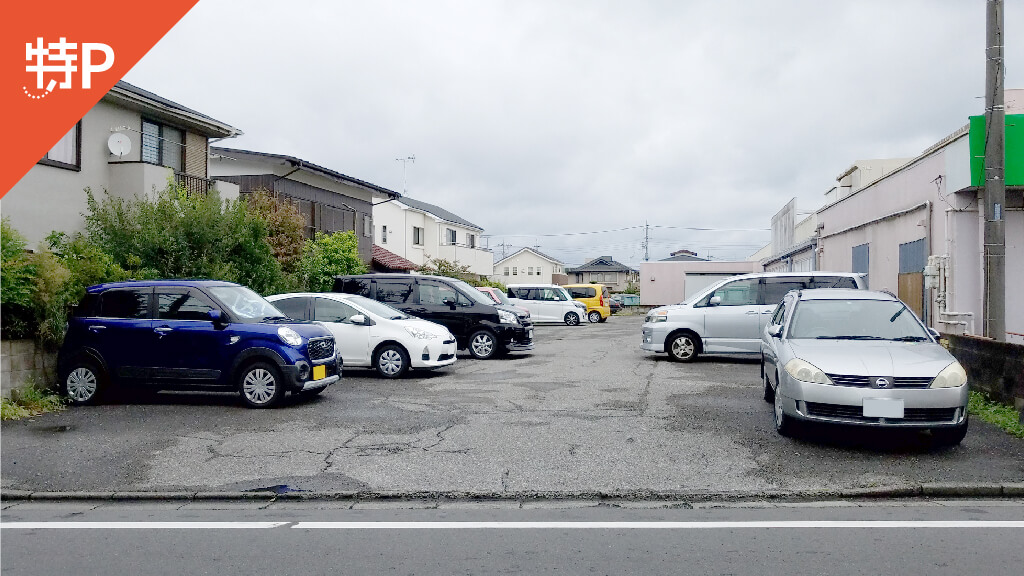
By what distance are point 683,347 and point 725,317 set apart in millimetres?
1037

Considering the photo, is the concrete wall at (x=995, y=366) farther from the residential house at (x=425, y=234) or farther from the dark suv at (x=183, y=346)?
the residential house at (x=425, y=234)

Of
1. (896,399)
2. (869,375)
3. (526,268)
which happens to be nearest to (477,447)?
(869,375)

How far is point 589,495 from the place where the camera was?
6.22 metres

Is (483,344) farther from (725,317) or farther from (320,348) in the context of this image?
(320,348)

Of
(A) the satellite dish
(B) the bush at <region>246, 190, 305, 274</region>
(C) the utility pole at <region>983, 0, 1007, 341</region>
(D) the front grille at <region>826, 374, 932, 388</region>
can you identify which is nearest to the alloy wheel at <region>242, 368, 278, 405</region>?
(D) the front grille at <region>826, 374, 932, 388</region>

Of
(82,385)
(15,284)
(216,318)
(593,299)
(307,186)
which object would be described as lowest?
(82,385)

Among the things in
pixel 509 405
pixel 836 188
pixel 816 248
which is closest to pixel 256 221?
pixel 509 405

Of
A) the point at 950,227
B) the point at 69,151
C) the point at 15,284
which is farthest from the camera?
the point at 69,151

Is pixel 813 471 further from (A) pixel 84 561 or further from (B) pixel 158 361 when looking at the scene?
(B) pixel 158 361

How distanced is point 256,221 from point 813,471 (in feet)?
36.0

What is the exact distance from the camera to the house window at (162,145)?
17125 mm

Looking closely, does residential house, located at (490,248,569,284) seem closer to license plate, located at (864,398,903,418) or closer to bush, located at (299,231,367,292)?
bush, located at (299,231,367,292)

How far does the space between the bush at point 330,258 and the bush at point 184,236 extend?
5.20m

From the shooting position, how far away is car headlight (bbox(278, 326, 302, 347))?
10086 mm
